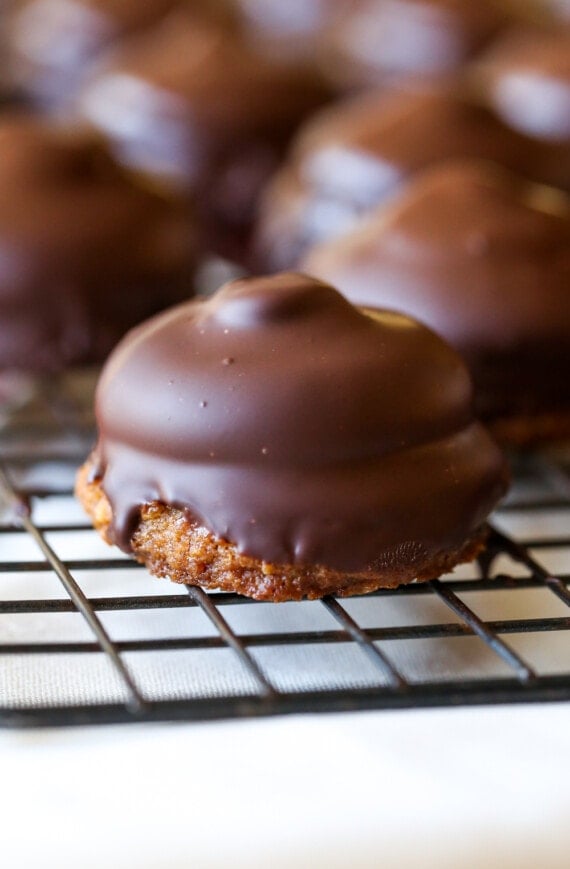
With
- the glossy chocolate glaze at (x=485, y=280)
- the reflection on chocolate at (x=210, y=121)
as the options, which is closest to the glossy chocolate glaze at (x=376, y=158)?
the reflection on chocolate at (x=210, y=121)

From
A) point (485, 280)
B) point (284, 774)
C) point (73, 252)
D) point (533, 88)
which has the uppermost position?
point (533, 88)

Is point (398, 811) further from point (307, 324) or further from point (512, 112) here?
point (512, 112)

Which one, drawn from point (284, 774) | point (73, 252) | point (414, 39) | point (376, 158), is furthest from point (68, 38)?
point (284, 774)

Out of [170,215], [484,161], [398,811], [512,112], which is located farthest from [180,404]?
[512,112]

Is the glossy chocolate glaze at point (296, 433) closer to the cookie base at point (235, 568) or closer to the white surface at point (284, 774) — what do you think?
the cookie base at point (235, 568)

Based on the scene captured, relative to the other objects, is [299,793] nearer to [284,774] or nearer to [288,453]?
[284,774]

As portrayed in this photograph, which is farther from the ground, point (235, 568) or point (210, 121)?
point (210, 121)
